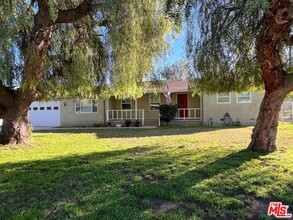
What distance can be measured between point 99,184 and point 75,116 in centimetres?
1800

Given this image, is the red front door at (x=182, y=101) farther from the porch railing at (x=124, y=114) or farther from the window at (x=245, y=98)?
the window at (x=245, y=98)

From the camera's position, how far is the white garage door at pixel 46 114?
919 inches

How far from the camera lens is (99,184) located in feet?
17.7

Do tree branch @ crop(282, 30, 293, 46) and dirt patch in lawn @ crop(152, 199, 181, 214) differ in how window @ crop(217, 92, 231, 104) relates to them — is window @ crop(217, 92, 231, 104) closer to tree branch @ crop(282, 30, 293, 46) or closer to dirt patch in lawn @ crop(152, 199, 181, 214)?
tree branch @ crop(282, 30, 293, 46)

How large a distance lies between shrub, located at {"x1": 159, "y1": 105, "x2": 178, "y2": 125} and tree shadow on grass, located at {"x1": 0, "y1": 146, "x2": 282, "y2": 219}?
11850 millimetres

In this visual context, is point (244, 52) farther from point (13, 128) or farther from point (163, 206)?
point (13, 128)

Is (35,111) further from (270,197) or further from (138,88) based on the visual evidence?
(270,197)

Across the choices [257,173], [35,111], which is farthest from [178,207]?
[35,111]

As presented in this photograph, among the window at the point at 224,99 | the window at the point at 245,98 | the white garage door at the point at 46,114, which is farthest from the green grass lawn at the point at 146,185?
the white garage door at the point at 46,114

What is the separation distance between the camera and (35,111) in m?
24.2

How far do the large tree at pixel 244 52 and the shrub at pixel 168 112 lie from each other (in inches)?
445

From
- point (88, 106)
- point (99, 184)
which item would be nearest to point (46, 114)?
point (88, 106)

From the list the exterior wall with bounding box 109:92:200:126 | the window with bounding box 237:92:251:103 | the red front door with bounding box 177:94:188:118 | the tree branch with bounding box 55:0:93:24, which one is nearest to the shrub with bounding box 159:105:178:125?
the exterior wall with bounding box 109:92:200:126

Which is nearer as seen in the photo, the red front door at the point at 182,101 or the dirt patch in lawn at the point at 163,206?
the dirt patch in lawn at the point at 163,206
